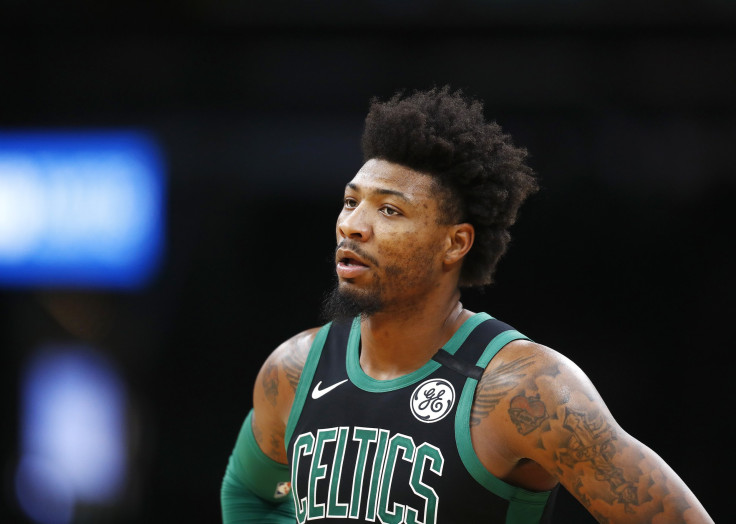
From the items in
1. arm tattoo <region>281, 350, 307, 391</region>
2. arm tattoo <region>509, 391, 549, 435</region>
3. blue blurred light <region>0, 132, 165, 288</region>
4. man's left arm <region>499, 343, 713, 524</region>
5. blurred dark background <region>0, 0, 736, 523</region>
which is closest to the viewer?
man's left arm <region>499, 343, 713, 524</region>

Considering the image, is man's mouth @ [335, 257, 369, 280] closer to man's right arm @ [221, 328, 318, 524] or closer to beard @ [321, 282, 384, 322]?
beard @ [321, 282, 384, 322]

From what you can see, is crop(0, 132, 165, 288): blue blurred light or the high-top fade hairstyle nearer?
the high-top fade hairstyle

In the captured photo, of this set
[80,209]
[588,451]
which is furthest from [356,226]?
[80,209]

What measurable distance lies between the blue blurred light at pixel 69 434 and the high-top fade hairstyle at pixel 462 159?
3.33 m

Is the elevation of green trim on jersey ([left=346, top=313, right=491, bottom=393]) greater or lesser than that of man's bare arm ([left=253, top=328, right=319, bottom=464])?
greater

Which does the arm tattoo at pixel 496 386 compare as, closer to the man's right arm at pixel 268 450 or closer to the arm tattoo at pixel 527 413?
the arm tattoo at pixel 527 413

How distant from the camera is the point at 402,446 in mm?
2613

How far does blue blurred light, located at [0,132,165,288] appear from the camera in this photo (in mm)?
5555

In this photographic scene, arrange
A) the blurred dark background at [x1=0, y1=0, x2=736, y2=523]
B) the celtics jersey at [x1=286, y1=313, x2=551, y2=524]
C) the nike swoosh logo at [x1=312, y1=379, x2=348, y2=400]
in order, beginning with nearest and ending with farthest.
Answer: the celtics jersey at [x1=286, y1=313, x2=551, y2=524]
the nike swoosh logo at [x1=312, y1=379, x2=348, y2=400]
the blurred dark background at [x1=0, y1=0, x2=736, y2=523]

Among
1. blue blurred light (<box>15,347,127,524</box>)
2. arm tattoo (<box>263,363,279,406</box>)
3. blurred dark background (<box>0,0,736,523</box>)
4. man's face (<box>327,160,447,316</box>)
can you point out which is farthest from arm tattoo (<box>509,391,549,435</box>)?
blue blurred light (<box>15,347,127,524</box>)

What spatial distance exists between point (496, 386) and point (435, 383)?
204 millimetres

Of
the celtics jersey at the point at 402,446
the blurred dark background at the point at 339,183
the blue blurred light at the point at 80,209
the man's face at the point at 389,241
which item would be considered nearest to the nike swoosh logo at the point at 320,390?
the celtics jersey at the point at 402,446

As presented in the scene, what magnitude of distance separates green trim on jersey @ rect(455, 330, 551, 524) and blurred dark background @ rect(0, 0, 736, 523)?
2632mm

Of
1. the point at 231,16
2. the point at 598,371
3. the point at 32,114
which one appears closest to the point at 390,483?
the point at 598,371
